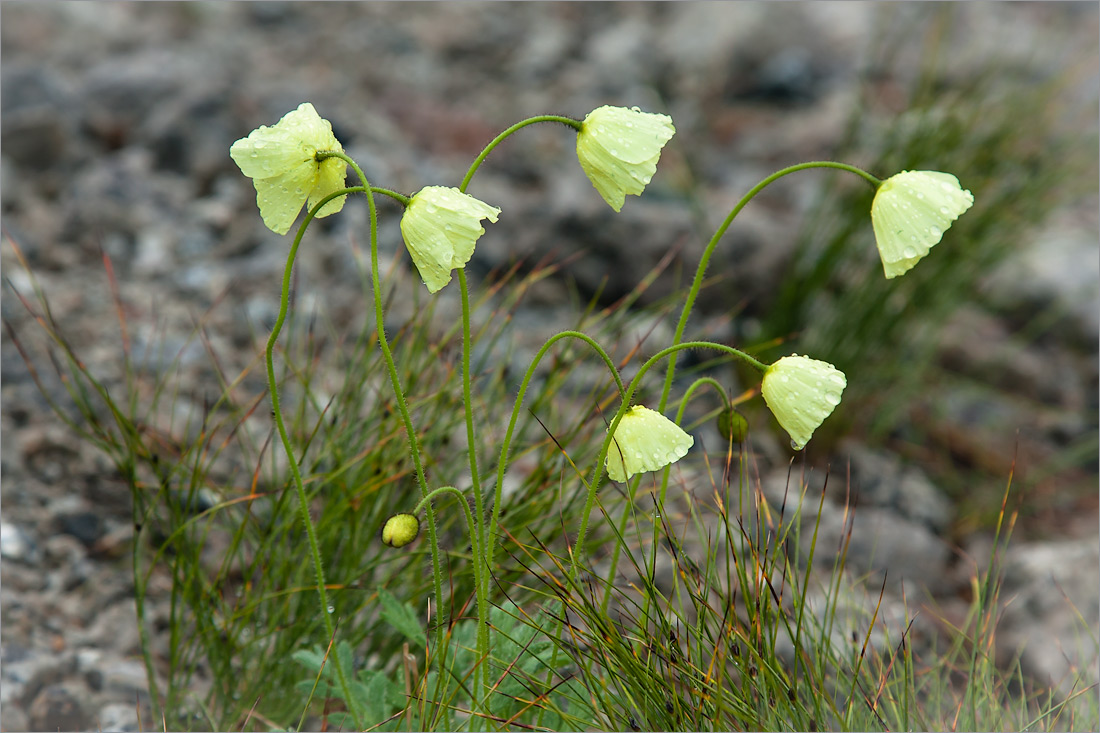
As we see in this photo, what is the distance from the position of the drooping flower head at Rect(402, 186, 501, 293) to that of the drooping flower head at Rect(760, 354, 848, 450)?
1.45 feet

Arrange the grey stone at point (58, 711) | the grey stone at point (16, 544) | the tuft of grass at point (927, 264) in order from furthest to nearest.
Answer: the tuft of grass at point (927, 264) → the grey stone at point (16, 544) → the grey stone at point (58, 711)

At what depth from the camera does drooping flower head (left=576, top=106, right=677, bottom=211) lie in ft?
3.66

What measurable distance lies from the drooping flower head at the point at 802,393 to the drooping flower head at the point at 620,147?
0.31m

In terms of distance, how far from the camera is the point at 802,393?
3.63 feet

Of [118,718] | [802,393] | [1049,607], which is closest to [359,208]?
[118,718]

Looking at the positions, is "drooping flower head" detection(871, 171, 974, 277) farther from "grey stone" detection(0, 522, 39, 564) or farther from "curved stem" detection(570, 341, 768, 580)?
"grey stone" detection(0, 522, 39, 564)

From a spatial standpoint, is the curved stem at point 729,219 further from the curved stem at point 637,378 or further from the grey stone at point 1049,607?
the grey stone at point 1049,607

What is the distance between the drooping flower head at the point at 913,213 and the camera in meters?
1.09

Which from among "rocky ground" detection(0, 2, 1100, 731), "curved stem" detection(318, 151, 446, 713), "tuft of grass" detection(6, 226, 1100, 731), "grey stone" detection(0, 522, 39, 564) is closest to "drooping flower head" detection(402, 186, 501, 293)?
"curved stem" detection(318, 151, 446, 713)

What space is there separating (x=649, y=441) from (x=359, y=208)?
101 inches

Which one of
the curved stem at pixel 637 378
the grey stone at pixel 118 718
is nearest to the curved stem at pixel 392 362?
the curved stem at pixel 637 378

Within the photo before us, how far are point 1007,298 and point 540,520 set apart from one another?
2.93 meters

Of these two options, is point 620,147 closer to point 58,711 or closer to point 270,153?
point 270,153

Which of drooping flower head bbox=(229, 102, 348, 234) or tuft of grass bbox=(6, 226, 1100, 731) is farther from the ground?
drooping flower head bbox=(229, 102, 348, 234)
